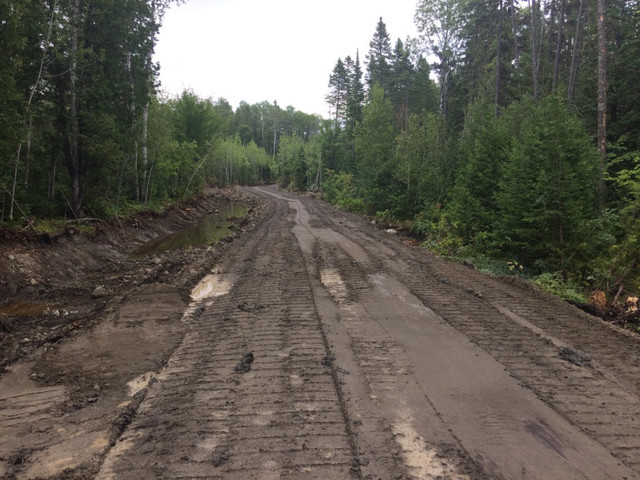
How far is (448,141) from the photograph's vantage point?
17453 millimetres

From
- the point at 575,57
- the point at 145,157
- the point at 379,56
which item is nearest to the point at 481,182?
the point at 575,57

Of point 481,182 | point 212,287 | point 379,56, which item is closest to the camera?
point 212,287

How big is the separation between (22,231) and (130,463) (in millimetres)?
10141

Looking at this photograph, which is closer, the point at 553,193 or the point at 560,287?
the point at 560,287

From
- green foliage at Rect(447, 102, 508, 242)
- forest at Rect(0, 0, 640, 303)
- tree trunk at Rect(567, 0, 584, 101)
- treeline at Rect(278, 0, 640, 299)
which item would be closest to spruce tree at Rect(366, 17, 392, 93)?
treeline at Rect(278, 0, 640, 299)

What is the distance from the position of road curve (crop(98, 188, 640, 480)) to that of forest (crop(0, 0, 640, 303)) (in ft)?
8.79

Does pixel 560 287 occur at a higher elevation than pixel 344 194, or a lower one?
lower

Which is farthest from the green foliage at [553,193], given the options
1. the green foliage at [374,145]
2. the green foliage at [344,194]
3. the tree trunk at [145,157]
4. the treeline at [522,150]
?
the tree trunk at [145,157]

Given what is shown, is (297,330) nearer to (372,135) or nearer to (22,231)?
(22,231)

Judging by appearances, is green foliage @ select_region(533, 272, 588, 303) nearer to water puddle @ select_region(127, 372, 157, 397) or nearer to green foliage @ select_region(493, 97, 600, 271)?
green foliage @ select_region(493, 97, 600, 271)

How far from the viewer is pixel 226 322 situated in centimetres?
640

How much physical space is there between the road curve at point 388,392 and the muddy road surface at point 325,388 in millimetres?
19

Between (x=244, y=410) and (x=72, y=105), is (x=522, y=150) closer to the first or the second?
(x=244, y=410)

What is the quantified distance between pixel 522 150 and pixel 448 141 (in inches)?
301
